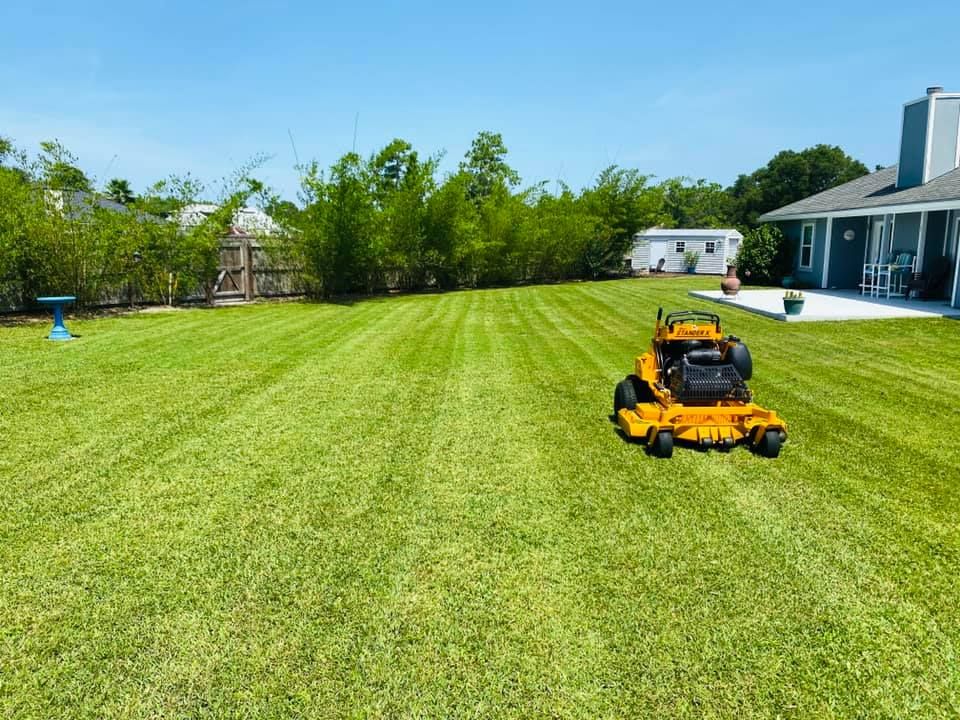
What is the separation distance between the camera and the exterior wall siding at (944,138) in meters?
14.6

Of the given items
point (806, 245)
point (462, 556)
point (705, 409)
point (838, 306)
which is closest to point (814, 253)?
point (806, 245)

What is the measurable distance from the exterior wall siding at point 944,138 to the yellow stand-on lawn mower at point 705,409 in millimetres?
13779

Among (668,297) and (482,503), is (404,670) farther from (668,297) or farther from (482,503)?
(668,297)

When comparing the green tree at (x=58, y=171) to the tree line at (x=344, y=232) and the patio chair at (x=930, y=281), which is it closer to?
the tree line at (x=344, y=232)

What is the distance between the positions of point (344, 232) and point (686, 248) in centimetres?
2364

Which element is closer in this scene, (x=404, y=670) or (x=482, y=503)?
(x=404, y=670)

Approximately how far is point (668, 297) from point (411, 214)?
23.1ft

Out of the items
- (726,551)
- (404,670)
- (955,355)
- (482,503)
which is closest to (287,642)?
(404,670)

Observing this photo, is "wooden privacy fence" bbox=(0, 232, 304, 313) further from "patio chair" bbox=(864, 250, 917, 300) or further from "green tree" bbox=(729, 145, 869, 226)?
"green tree" bbox=(729, 145, 869, 226)

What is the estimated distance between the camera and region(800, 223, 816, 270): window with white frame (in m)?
18.6

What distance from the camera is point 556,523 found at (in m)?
3.58

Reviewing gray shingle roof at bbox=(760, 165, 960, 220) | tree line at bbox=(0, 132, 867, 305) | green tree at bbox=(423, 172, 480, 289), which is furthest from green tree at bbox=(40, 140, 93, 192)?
gray shingle roof at bbox=(760, 165, 960, 220)

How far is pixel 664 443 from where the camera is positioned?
4484mm

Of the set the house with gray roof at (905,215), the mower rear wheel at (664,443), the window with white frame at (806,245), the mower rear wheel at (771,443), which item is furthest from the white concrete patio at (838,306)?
the mower rear wheel at (664,443)
